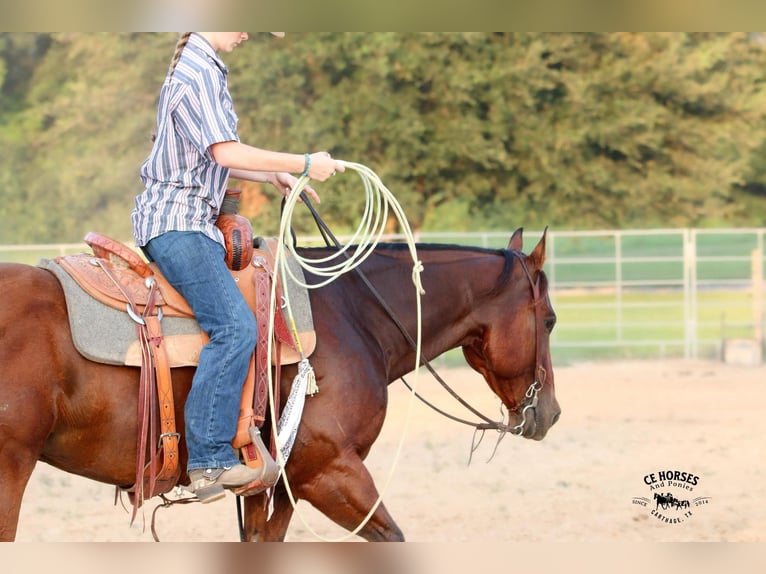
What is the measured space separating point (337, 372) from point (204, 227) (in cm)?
74

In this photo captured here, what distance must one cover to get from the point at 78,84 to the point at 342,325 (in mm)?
16961

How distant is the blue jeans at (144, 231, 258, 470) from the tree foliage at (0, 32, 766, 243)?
14514 mm

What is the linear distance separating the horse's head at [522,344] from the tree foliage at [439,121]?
1394 cm

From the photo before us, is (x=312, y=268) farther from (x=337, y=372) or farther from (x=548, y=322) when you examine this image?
(x=548, y=322)

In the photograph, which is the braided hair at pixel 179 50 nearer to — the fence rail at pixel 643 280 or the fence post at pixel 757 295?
the fence post at pixel 757 295

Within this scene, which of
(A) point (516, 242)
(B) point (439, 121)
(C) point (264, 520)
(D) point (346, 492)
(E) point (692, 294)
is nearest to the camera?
(D) point (346, 492)

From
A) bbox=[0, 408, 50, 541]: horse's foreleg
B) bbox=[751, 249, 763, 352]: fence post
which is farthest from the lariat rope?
bbox=[751, 249, 763, 352]: fence post

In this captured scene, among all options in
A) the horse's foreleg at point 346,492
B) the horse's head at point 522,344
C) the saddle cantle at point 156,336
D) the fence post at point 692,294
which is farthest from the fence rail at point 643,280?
the saddle cantle at point 156,336

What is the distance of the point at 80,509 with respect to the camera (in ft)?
23.2

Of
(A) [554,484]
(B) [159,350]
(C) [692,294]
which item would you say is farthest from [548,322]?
(C) [692,294]

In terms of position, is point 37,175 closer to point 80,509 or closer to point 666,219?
point 666,219

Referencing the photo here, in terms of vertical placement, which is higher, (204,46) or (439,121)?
(439,121)

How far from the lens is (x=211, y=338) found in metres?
3.62

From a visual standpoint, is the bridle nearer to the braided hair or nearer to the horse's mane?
the horse's mane
